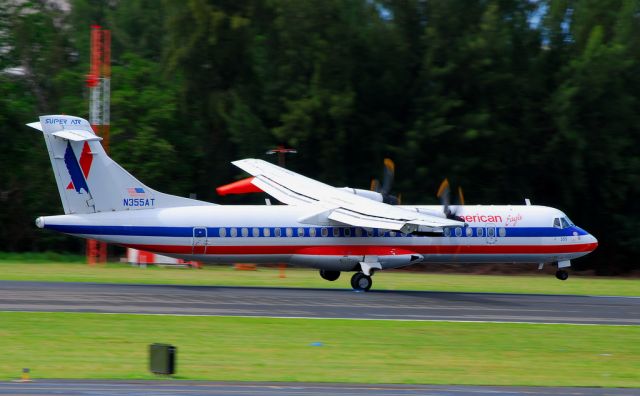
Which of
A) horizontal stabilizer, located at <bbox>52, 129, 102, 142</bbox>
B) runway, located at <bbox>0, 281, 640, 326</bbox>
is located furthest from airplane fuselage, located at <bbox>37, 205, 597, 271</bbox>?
horizontal stabilizer, located at <bbox>52, 129, 102, 142</bbox>

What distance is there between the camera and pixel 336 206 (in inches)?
1303

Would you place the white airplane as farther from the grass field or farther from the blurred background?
the blurred background

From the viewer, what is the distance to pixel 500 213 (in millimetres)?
35562

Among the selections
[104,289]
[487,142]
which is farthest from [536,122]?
[104,289]

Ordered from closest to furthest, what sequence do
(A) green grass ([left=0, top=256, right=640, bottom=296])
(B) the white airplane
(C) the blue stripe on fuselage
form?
(C) the blue stripe on fuselage
(B) the white airplane
(A) green grass ([left=0, top=256, right=640, bottom=296])

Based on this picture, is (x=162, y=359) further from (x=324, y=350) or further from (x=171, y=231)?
(x=171, y=231)

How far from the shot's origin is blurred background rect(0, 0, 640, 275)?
54.1m

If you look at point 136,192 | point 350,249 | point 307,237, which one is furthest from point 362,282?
point 136,192

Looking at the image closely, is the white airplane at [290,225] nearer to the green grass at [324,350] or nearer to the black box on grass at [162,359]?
the green grass at [324,350]

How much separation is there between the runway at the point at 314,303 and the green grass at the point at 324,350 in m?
1.33

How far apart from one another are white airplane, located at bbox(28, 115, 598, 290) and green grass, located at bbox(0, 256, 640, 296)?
79.1 inches

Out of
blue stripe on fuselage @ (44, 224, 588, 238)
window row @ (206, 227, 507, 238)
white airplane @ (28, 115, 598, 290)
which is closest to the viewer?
blue stripe on fuselage @ (44, 224, 588, 238)

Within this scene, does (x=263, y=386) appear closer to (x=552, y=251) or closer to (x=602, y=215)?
(x=552, y=251)

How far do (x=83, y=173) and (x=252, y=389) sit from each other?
18.5 m
